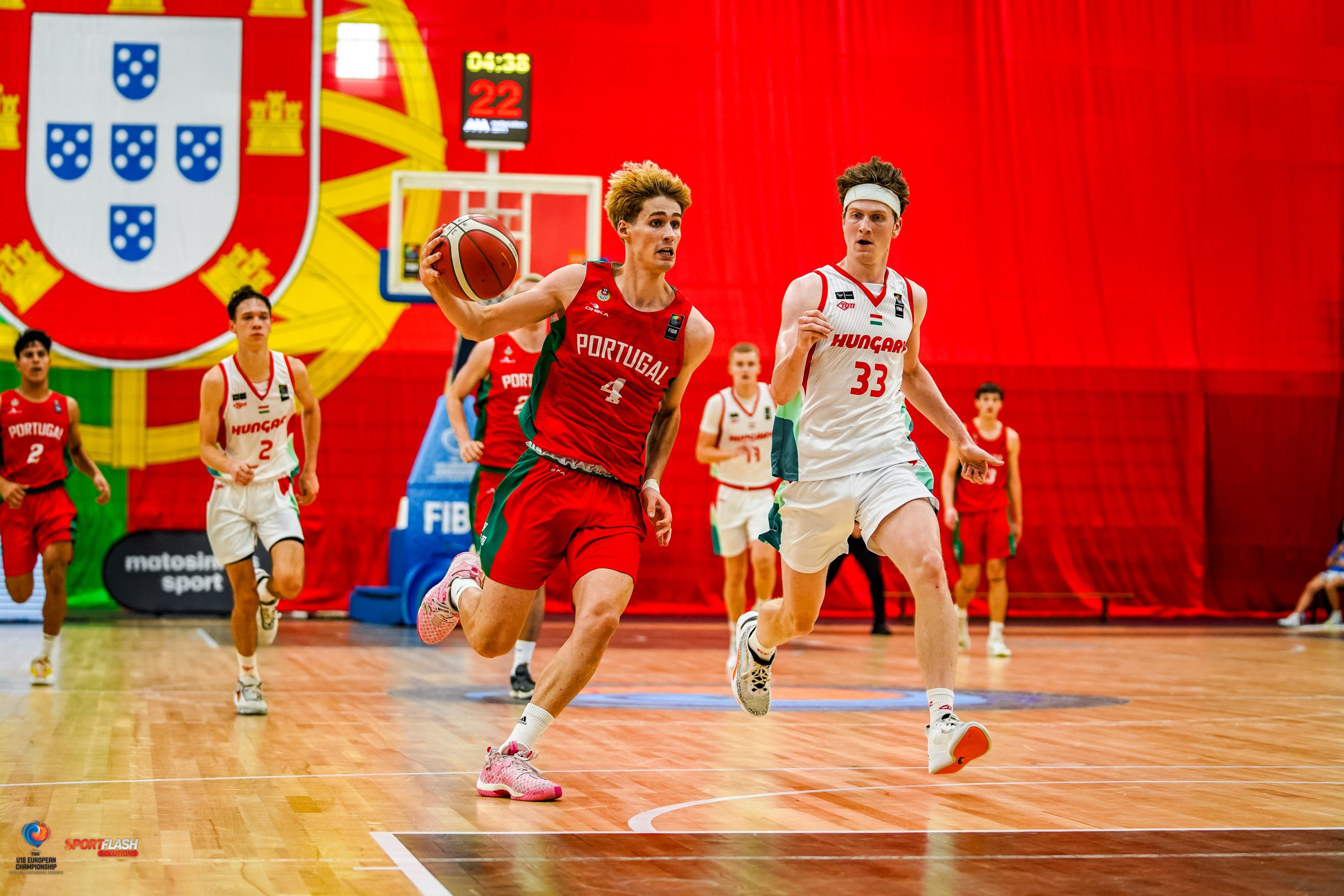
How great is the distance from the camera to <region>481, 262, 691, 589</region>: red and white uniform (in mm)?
4523

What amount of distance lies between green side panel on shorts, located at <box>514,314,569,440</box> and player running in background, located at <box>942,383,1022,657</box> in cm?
690

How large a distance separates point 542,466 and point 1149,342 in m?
13.1

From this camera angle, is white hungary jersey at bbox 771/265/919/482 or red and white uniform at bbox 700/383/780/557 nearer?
white hungary jersey at bbox 771/265/919/482

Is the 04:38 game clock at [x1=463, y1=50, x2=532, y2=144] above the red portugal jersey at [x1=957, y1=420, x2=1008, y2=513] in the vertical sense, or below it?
above

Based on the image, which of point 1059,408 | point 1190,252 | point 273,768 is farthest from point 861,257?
point 1190,252

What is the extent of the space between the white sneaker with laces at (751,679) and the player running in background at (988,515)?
554 cm

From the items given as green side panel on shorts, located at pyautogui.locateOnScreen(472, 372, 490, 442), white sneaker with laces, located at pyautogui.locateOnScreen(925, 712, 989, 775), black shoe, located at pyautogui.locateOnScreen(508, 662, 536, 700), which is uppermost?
green side panel on shorts, located at pyautogui.locateOnScreen(472, 372, 490, 442)

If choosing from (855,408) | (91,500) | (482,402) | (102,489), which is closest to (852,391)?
(855,408)

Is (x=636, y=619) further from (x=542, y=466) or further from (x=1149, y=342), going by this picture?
(x=542, y=466)

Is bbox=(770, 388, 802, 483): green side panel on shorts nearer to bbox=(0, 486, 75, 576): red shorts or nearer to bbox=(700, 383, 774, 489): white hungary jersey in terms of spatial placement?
bbox=(700, 383, 774, 489): white hungary jersey

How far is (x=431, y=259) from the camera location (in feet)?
14.4

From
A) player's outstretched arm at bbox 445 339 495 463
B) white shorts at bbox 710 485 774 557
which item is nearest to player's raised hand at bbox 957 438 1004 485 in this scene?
player's outstretched arm at bbox 445 339 495 463

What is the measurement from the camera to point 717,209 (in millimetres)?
15625

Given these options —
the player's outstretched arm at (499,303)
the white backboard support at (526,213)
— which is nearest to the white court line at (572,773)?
the player's outstretched arm at (499,303)
